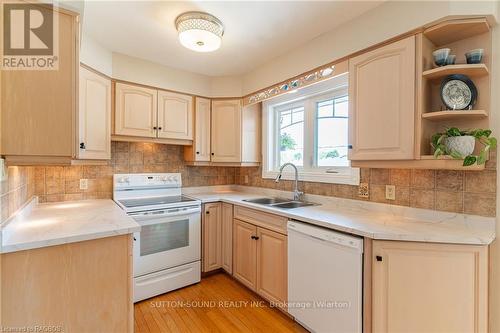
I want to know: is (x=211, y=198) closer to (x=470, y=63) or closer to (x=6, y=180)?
(x=6, y=180)

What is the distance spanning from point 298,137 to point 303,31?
43.2 inches

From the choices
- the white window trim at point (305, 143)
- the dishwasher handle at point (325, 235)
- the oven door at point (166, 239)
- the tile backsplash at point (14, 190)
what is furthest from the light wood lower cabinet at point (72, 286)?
the white window trim at point (305, 143)

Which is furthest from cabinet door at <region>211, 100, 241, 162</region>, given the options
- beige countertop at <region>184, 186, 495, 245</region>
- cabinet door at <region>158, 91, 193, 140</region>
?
beige countertop at <region>184, 186, 495, 245</region>

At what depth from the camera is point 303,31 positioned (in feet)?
6.61

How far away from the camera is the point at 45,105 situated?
4.26 ft

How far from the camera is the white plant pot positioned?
1.33 metres

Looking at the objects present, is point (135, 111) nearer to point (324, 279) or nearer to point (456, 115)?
point (324, 279)

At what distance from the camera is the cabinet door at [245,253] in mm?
2299

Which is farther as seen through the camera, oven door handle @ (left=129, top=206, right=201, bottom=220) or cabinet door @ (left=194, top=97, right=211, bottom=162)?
cabinet door @ (left=194, top=97, right=211, bottom=162)

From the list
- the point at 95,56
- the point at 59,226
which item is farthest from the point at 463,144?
the point at 95,56

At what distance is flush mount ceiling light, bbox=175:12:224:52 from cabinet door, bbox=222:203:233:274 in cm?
162

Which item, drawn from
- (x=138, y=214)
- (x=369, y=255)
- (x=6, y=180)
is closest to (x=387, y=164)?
(x=369, y=255)

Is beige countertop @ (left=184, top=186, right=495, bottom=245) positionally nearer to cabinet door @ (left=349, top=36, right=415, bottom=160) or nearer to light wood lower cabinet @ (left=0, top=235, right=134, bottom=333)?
cabinet door @ (left=349, top=36, right=415, bottom=160)

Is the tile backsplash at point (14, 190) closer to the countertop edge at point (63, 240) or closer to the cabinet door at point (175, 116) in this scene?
the countertop edge at point (63, 240)
